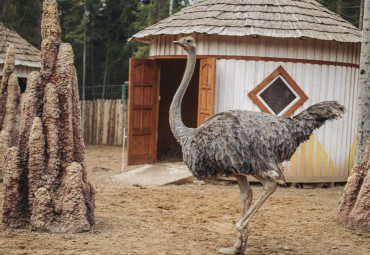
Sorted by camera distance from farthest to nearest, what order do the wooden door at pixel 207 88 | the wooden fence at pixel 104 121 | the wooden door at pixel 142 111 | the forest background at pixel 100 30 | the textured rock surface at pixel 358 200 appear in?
1. the forest background at pixel 100 30
2. the wooden fence at pixel 104 121
3. the wooden door at pixel 142 111
4. the wooden door at pixel 207 88
5. the textured rock surface at pixel 358 200

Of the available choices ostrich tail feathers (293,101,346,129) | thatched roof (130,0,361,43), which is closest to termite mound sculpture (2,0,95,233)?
ostrich tail feathers (293,101,346,129)

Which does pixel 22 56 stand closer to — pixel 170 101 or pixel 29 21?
pixel 170 101

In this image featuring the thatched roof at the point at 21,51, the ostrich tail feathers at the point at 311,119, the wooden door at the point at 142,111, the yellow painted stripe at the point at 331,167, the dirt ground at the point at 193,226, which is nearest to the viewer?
the dirt ground at the point at 193,226

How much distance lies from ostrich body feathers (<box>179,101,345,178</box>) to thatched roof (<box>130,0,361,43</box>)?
14.3 ft

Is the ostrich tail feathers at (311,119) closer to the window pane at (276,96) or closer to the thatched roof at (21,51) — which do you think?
the window pane at (276,96)

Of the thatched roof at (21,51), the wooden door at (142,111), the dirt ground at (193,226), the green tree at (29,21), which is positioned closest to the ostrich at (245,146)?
the dirt ground at (193,226)

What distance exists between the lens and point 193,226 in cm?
694

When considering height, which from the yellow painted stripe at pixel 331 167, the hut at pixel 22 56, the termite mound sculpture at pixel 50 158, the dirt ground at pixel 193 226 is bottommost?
the dirt ground at pixel 193 226

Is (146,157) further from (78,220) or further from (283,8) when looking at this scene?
(78,220)

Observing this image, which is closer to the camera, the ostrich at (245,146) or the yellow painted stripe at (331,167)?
the ostrich at (245,146)

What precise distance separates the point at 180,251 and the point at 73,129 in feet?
6.62

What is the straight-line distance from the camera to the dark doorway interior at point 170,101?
13141 mm

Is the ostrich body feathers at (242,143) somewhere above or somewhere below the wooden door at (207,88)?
below

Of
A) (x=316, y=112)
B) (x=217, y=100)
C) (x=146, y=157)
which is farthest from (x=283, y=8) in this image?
(x=316, y=112)
